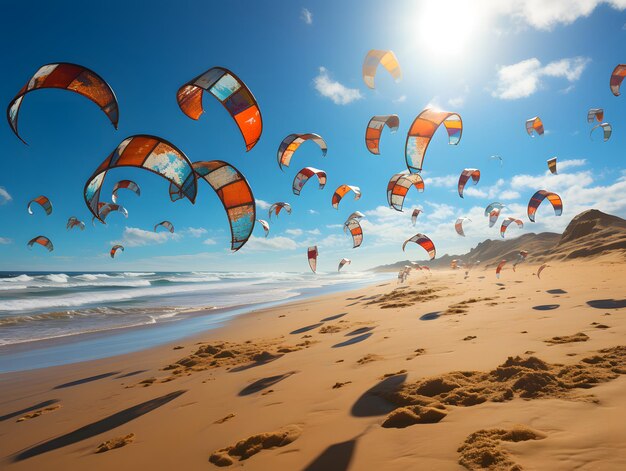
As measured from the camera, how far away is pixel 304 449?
264cm

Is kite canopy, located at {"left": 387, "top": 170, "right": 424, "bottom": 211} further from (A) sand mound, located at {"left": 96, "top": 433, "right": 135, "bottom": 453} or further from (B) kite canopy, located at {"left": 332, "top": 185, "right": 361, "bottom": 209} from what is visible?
(A) sand mound, located at {"left": 96, "top": 433, "right": 135, "bottom": 453}

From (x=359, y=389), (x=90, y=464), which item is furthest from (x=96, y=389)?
(x=359, y=389)

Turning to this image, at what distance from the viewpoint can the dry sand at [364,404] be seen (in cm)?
230

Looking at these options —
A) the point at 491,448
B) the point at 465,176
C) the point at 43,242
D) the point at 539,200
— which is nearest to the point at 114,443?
the point at 491,448

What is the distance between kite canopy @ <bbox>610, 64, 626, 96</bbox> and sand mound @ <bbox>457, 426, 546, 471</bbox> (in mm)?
13688

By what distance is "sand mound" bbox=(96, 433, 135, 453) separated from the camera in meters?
3.30

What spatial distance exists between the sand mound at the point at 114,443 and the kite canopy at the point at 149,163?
2908 millimetres

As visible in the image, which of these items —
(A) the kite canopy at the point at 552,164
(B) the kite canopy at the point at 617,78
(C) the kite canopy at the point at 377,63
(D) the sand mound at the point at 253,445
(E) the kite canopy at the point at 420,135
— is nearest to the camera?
(D) the sand mound at the point at 253,445

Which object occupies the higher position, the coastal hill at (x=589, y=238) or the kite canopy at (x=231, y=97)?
the kite canopy at (x=231, y=97)

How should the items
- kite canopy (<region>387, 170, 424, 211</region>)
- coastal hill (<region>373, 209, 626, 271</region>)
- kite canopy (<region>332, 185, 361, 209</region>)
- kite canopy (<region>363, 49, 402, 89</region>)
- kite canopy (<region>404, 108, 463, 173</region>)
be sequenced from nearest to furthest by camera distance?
kite canopy (<region>404, 108, 463, 173</region>) → kite canopy (<region>363, 49, 402, 89</region>) → kite canopy (<region>387, 170, 424, 211</region>) → kite canopy (<region>332, 185, 361, 209</region>) → coastal hill (<region>373, 209, 626, 271</region>)

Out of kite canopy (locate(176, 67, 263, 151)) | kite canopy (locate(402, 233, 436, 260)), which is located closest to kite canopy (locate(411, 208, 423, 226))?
kite canopy (locate(402, 233, 436, 260))

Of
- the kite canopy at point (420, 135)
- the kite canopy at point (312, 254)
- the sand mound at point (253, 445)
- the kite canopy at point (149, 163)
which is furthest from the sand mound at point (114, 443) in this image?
the kite canopy at point (312, 254)

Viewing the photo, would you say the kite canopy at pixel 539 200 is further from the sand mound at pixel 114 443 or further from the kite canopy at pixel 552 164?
the sand mound at pixel 114 443

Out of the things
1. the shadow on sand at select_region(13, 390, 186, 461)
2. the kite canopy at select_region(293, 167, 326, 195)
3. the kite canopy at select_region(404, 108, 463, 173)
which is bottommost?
the shadow on sand at select_region(13, 390, 186, 461)
